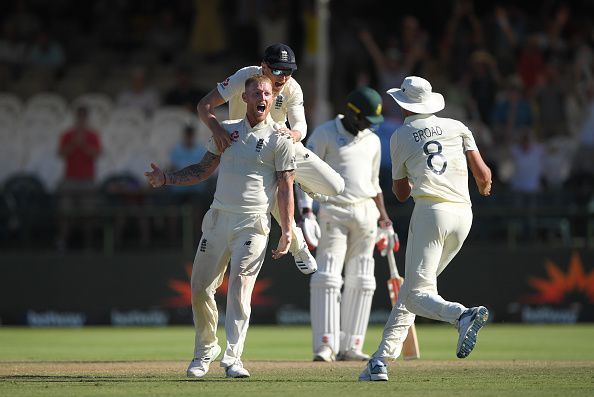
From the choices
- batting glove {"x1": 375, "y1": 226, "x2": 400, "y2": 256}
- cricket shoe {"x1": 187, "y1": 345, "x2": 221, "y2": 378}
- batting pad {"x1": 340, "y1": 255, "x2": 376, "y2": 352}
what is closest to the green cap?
batting glove {"x1": 375, "y1": 226, "x2": 400, "y2": 256}

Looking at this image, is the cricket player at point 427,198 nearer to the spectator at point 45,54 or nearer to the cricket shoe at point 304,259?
the cricket shoe at point 304,259

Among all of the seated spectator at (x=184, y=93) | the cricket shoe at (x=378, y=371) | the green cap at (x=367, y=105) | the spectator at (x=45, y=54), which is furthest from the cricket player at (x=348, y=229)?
the spectator at (x=45, y=54)

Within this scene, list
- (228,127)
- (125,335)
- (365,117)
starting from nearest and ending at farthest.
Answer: (228,127), (365,117), (125,335)

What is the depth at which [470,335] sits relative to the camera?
8852 millimetres

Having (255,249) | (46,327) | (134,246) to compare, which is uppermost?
(255,249)

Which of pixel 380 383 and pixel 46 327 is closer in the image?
pixel 380 383

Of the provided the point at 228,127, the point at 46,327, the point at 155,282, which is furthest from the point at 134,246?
the point at 228,127

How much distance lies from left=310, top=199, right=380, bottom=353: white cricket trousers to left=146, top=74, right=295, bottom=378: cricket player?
2251mm

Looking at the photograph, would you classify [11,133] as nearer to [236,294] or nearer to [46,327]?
[46,327]

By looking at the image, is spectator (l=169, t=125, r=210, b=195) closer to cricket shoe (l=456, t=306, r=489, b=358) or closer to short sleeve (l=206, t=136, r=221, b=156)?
short sleeve (l=206, t=136, r=221, b=156)

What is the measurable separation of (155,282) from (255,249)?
339 inches

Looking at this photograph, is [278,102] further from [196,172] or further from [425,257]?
[425,257]

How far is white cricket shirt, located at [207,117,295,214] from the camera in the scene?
931 centimetres

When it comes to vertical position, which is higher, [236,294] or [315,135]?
[315,135]
